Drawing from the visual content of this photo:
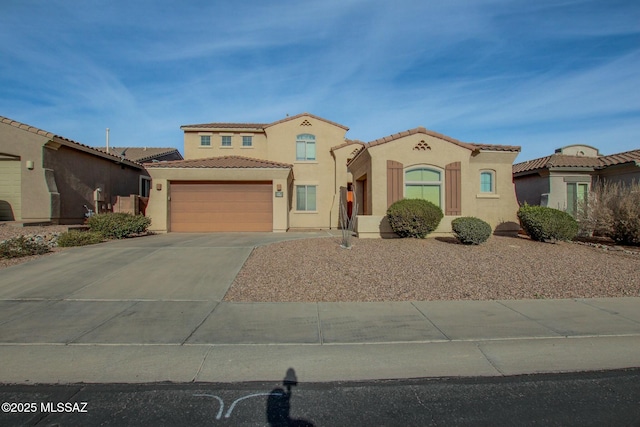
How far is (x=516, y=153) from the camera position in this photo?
650 inches

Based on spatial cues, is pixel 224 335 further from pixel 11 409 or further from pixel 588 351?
pixel 588 351

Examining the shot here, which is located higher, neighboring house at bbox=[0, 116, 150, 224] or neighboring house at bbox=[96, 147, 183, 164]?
neighboring house at bbox=[96, 147, 183, 164]

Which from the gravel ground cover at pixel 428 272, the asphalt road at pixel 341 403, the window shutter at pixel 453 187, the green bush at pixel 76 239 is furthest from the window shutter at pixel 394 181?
the asphalt road at pixel 341 403

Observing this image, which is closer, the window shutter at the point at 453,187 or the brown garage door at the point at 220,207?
the window shutter at the point at 453,187

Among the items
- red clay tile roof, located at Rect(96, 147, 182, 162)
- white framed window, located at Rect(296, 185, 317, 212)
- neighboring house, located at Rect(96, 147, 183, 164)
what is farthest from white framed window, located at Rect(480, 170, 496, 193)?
red clay tile roof, located at Rect(96, 147, 182, 162)

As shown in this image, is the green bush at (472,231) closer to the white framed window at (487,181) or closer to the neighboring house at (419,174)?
the neighboring house at (419,174)

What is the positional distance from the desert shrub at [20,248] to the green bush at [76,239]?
26.8 inches

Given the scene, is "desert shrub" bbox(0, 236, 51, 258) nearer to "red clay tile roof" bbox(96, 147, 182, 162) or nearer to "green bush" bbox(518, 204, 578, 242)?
"green bush" bbox(518, 204, 578, 242)

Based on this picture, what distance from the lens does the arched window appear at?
49.2 feet

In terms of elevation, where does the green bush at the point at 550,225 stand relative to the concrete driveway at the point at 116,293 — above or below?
above

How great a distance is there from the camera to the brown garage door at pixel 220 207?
17.7 m

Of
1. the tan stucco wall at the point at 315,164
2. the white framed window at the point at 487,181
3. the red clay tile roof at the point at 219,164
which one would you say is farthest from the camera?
the tan stucco wall at the point at 315,164

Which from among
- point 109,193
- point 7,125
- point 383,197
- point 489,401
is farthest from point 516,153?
point 7,125

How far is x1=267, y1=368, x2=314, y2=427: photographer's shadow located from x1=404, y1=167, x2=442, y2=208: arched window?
11.8 m
